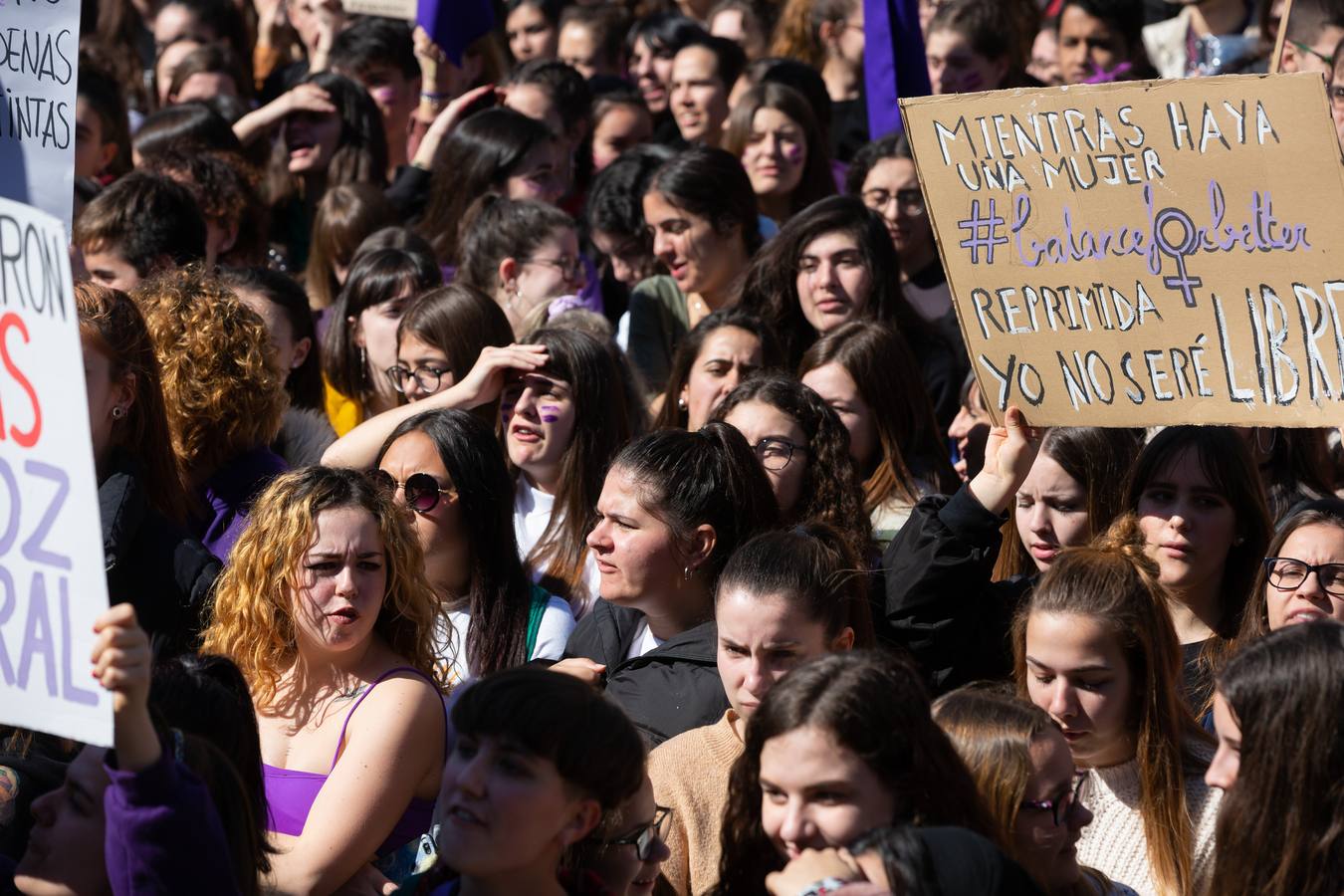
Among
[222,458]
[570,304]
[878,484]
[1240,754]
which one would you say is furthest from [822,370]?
[1240,754]

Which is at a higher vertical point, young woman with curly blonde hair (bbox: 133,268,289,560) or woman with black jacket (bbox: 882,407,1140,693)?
young woman with curly blonde hair (bbox: 133,268,289,560)

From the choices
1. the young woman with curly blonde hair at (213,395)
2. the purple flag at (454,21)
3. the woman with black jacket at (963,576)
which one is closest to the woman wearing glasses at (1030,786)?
the woman with black jacket at (963,576)

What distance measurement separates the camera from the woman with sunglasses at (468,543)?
498 centimetres

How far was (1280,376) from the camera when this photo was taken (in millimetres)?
4195

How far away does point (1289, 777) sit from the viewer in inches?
128

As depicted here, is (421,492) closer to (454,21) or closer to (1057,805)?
(1057,805)

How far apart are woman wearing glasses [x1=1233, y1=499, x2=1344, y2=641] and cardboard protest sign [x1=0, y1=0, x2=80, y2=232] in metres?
3.29

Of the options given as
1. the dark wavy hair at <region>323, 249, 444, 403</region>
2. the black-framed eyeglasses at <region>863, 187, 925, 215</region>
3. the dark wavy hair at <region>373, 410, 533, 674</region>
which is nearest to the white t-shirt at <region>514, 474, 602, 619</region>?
the dark wavy hair at <region>373, 410, 533, 674</region>

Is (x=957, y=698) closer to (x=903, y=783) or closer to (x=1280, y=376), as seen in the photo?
(x=903, y=783)

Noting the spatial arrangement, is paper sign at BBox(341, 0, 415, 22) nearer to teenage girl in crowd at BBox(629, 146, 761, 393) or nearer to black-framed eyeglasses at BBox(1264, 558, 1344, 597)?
teenage girl in crowd at BBox(629, 146, 761, 393)

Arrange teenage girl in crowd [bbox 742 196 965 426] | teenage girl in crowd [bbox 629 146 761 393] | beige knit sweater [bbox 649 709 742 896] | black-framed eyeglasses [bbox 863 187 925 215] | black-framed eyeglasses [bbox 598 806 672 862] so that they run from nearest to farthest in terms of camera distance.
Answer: black-framed eyeglasses [bbox 598 806 672 862], beige knit sweater [bbox 649 709 742 896], teenage girl in crowd [bbox 742 196 965 426], teenage girl in crowd [bbox 629 146 761 393], black-framed eyeglasses [bbox 863 187 925 215]

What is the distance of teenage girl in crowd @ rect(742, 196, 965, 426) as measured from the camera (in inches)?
257

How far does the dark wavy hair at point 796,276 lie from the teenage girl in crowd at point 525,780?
11.1 ft

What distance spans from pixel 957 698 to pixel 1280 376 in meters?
1.13
